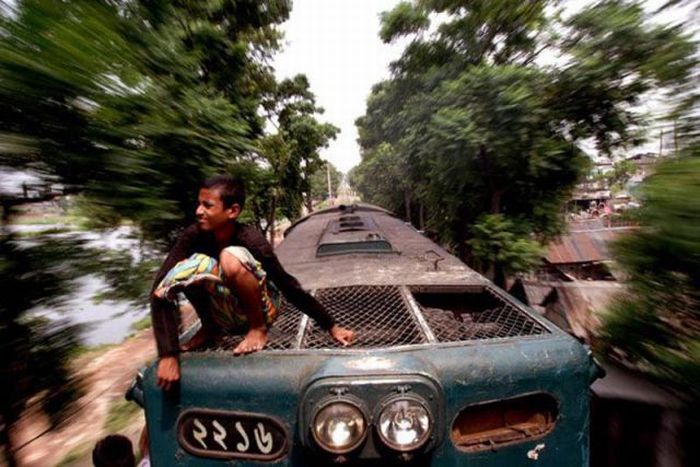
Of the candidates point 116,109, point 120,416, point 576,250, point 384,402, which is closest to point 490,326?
point 384,402

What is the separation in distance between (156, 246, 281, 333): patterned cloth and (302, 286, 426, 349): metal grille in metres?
0.34

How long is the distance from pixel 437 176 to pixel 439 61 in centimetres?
185

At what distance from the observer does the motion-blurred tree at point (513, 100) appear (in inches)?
185

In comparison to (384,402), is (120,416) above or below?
below

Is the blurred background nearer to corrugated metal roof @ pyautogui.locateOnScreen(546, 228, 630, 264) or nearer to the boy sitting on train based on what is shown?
the boy sitting on train

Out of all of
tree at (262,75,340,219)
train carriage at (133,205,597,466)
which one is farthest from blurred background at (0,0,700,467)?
tree at (262,75,340,219)

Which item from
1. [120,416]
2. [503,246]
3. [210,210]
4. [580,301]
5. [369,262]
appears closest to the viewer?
[210,210]

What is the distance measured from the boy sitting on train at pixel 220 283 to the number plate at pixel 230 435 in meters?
0.21

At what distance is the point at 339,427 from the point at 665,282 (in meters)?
1.49

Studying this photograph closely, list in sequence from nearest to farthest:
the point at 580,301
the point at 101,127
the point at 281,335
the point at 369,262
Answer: the point at 101,127
the point at 281,335
the point at 369,262
the point at 580,301

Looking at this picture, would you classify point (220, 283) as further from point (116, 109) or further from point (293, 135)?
point (293, 135)

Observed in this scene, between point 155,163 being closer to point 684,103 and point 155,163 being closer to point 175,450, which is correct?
point 175,450

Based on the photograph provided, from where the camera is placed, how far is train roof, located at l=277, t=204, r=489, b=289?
2.85 metres

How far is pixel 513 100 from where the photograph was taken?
16.2 ft
